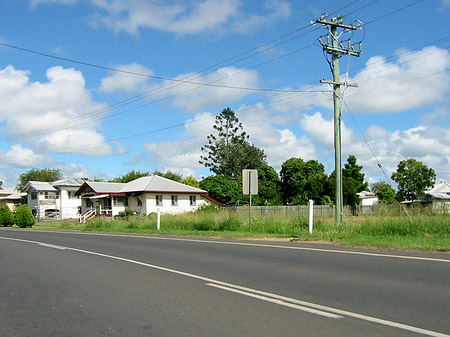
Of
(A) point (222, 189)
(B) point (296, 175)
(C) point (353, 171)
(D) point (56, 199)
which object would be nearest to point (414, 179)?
(C) point (353, 171)

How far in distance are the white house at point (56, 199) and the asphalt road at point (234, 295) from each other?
6075 cm

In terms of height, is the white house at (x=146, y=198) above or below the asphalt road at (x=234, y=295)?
above

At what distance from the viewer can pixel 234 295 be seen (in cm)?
740

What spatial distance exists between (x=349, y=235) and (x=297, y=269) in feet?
22.3

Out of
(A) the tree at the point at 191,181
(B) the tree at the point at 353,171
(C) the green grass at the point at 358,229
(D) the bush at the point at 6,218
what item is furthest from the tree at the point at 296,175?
(C) the green grass at the point at 358,229

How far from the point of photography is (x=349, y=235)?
15.8 meters

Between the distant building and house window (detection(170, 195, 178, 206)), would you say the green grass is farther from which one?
house window (detection(170, 195, 178, 206))

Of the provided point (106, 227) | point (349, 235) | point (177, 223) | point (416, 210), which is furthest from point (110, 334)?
point (106, 227)

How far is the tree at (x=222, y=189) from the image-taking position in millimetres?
61062

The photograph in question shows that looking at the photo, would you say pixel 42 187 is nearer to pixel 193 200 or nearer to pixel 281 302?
pixel 193 200

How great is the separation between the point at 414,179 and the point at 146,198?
35811mm

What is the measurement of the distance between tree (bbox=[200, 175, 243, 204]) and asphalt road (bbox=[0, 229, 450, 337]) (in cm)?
4855

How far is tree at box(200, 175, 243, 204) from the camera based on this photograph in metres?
61.1

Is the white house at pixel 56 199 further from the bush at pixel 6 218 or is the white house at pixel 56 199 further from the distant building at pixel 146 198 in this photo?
the bush at pixel 6 218
